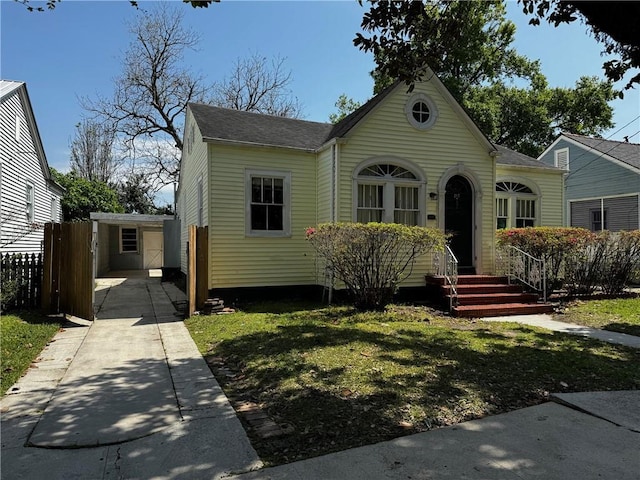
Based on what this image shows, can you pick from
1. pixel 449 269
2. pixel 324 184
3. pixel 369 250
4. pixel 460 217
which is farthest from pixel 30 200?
pixel 460 217

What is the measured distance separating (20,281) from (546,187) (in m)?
15.0

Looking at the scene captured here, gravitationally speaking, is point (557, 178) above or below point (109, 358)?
above

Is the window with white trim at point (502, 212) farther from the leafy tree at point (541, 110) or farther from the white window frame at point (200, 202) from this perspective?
the leafy tree at point (541, 110)

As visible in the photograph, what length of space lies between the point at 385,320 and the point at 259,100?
2675cm

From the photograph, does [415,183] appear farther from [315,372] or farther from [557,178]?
[315,372]

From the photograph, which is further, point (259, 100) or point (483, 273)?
point (259, 100)

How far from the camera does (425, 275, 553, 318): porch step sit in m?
9.40

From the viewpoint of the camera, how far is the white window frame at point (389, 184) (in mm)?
10719

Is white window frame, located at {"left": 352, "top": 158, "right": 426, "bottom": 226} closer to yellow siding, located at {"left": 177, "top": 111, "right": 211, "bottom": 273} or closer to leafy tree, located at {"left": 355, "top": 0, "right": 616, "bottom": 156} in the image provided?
yellow siding, located at {"left": 177, "top": 111, "right": 211, "bottom": 273}

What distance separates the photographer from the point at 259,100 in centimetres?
3162

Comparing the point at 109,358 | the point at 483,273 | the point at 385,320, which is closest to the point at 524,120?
the point at 483,273

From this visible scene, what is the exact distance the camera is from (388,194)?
435 inches

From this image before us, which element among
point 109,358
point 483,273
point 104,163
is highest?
point 104,163

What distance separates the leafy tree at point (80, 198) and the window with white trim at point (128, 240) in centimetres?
206
